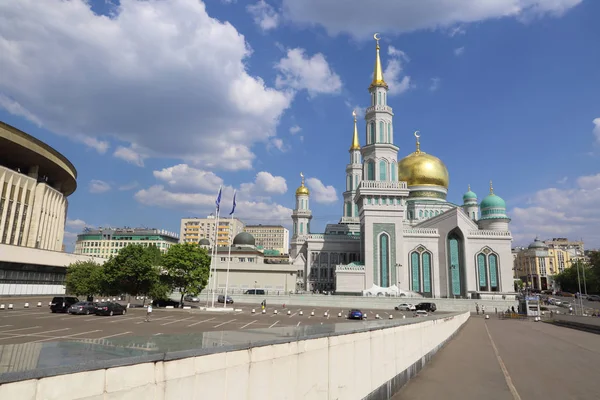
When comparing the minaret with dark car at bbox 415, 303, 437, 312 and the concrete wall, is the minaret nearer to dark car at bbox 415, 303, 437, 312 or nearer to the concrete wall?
dark car at bbox 415, 303, 437, 312

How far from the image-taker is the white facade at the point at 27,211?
2009 inches

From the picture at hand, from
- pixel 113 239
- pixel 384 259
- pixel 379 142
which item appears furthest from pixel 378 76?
pixel 113 239

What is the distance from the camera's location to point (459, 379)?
1131 centimetres

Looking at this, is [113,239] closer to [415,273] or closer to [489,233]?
[415,273]

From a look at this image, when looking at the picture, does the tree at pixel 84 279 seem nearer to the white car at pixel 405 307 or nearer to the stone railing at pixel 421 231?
the white car at pixel 405 307

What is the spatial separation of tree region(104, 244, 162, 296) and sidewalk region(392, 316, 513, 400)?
101ft

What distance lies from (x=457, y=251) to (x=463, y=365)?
172ft

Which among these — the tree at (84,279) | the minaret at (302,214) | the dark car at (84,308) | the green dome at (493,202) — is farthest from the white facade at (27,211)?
the green dome at (493,202)

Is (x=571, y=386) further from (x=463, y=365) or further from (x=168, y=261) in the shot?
(x=168, y=261)

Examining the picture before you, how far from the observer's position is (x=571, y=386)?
11.4 m

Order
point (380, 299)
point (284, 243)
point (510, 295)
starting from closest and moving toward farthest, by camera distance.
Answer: point (380, 299) < point (510, 295) < point (284, 243)

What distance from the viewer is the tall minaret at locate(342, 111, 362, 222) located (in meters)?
85.1

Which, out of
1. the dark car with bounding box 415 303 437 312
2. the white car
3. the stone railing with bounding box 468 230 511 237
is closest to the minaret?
the stone railing with bounding box 468 230 511 237

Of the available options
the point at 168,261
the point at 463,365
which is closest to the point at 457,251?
the point at 168,261
